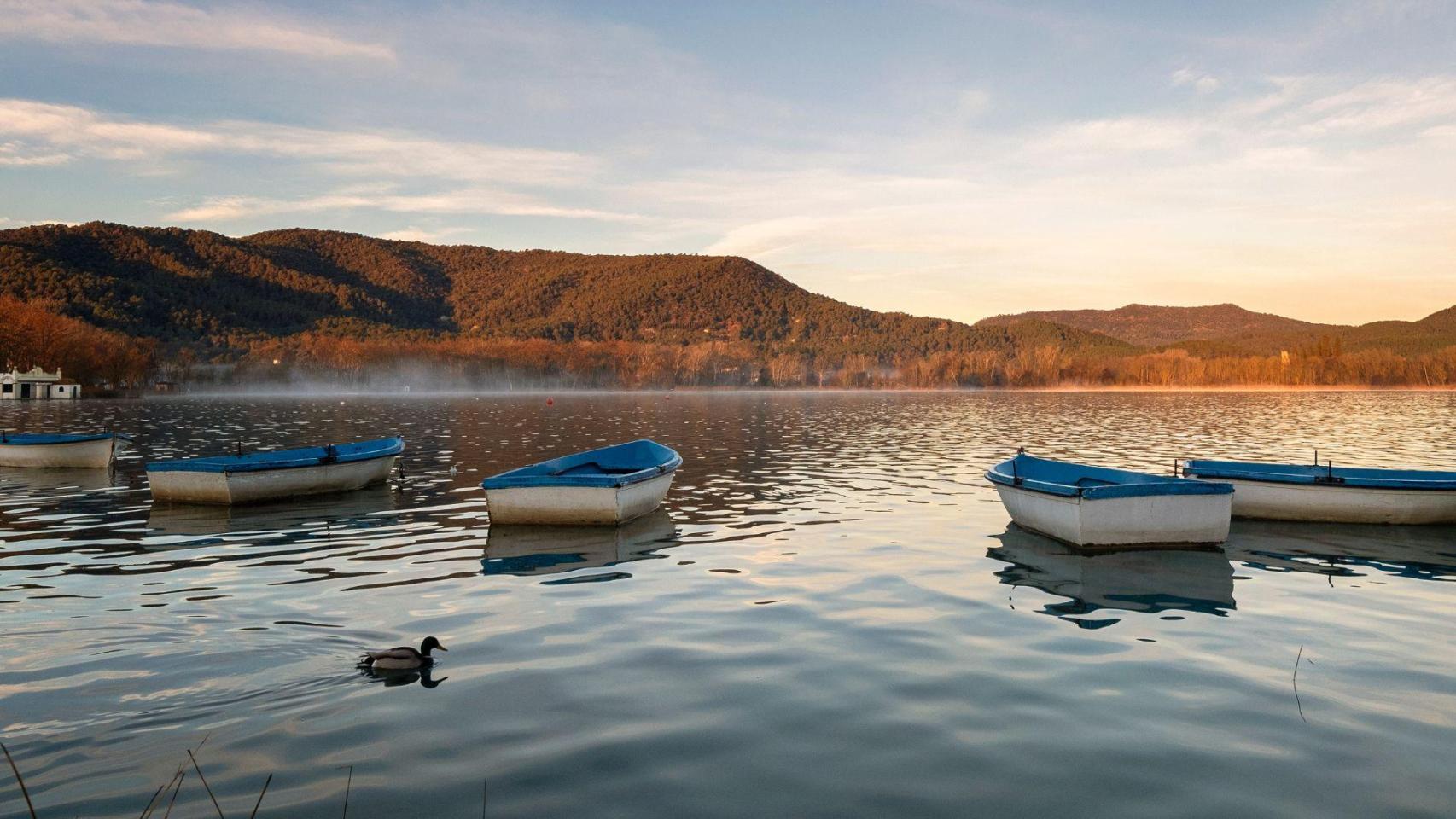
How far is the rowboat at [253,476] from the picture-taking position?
1100 inches

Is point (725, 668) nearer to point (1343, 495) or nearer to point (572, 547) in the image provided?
point (572, 547)

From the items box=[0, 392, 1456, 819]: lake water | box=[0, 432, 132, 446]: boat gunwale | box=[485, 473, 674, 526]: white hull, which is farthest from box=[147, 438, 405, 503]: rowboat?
box=[0, 432, 132, 446]: boat gunwale

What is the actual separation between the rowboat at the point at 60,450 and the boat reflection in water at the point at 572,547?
23.9 metres

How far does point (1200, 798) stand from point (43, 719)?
11.8m

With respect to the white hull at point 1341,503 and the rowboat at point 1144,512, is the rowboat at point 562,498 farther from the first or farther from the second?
the white hull at point 1341,503

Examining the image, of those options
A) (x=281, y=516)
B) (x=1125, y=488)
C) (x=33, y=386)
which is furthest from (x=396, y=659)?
(x=33, y=386)

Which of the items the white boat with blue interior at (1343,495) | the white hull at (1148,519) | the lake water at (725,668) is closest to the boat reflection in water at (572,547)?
the lake water at (725,668)

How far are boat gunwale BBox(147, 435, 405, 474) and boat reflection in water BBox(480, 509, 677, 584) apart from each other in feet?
29.9

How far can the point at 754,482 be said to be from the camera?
36594 mm

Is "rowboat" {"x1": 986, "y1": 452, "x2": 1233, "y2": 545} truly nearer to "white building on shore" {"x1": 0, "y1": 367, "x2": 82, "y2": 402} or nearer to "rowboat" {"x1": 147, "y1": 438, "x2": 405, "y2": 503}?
"rowboat" {"x1": 147, "y1": 438, "x2": 405, "y2": 503}

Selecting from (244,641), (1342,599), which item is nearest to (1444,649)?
(1342,599)

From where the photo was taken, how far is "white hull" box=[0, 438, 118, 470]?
3812cm

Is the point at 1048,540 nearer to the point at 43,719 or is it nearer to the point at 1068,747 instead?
the point at 1068,747

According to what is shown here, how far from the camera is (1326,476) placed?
25094 millimetres
